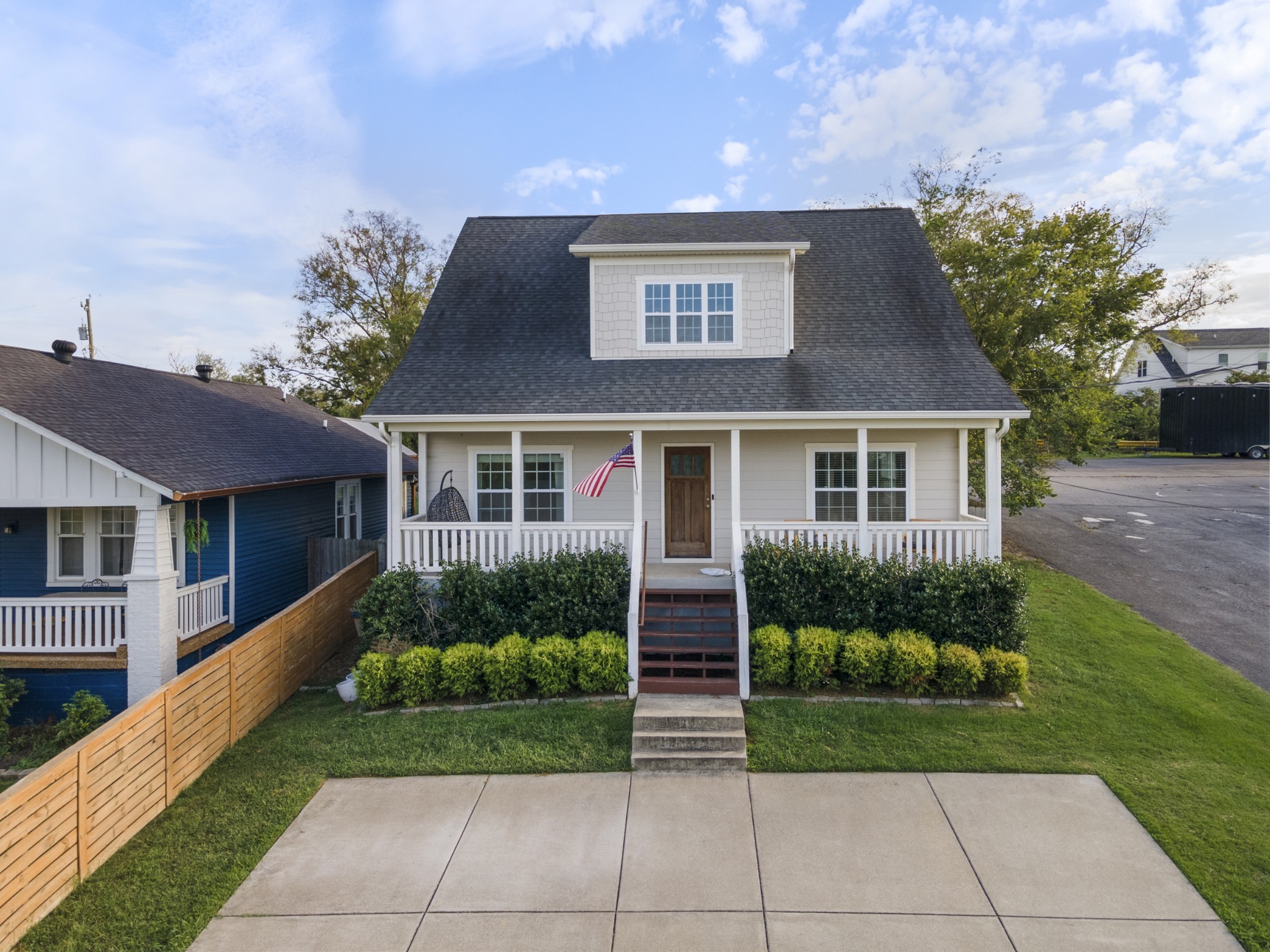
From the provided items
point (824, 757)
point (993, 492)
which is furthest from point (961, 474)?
point (824, 757)

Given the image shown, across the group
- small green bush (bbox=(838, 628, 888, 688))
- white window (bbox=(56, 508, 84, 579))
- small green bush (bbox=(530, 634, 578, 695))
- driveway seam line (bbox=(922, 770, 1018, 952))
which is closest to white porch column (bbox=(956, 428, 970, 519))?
small green bush (bbox=(838, 628, 888, 688))

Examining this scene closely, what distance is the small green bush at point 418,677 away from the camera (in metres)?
8.21

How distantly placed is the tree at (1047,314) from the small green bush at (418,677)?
506 inches

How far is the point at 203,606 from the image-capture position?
33.4ft

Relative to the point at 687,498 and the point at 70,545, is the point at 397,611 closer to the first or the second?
the point at 687,498

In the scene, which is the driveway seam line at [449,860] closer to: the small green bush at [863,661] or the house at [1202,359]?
the small green bush at [863,661]

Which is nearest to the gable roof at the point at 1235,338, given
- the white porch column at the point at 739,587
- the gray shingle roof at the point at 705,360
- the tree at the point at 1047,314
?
the tree at the point at 1047,314

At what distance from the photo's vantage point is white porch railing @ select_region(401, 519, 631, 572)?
9.95 metres

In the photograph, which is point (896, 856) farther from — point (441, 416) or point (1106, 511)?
point (1106, 511)

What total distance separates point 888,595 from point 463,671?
19.3 feet

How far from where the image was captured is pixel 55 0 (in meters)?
11.1

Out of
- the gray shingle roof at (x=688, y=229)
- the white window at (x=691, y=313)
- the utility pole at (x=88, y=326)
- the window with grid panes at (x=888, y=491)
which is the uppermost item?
the utility pole at (x=88, y=326)

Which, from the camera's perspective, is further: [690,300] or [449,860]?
[690,300]

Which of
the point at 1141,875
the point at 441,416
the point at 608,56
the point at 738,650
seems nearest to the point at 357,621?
the point at 441,416
